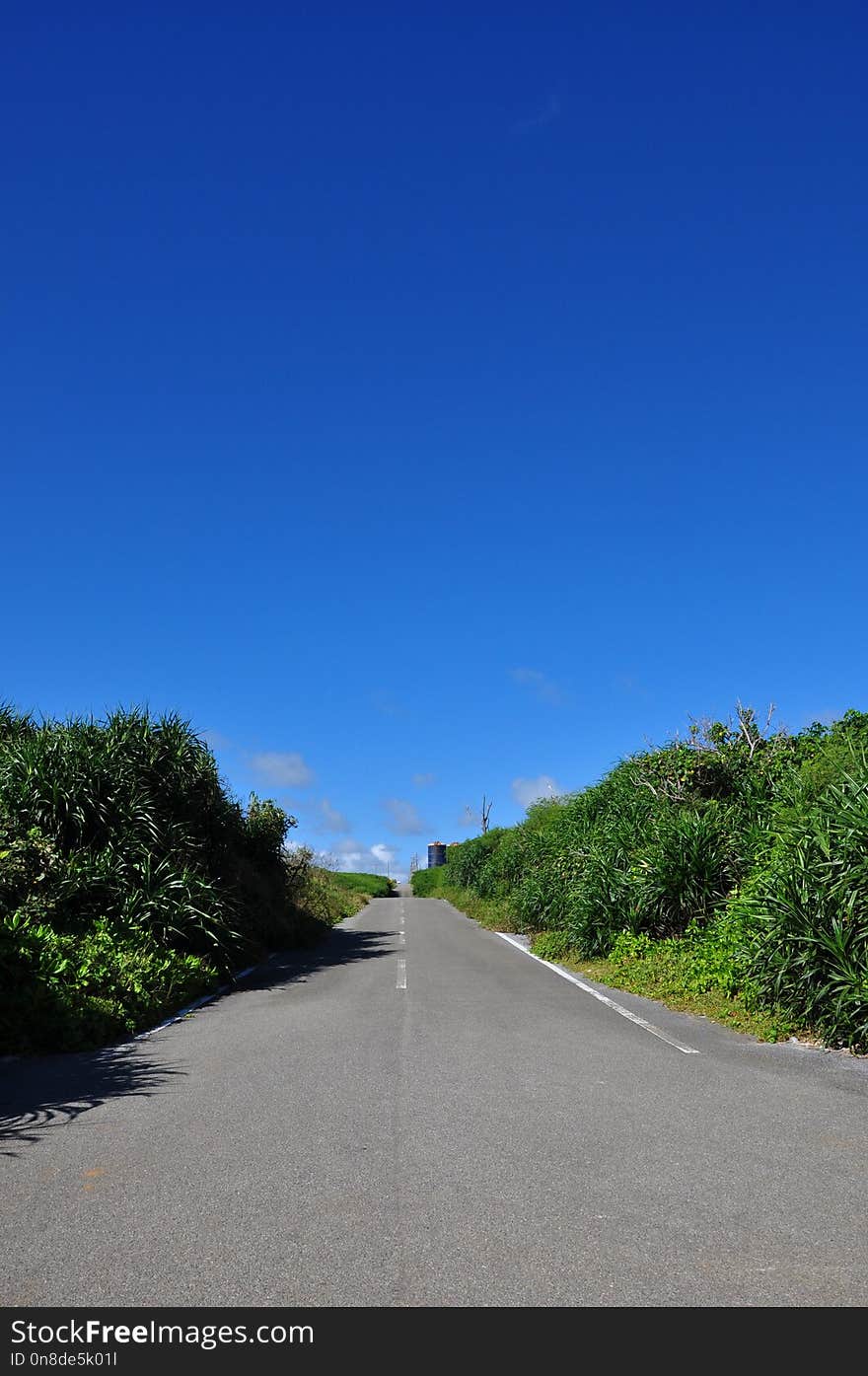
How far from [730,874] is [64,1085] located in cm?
1063

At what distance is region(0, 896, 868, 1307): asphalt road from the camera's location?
3887 millimetres

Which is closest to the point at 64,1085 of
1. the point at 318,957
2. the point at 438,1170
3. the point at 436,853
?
the point at 438,1170

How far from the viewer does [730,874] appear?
48.9 feet

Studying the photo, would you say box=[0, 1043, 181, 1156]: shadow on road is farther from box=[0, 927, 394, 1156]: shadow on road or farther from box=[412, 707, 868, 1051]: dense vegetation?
box=[412, 707, 868, 1051]: dense vegetation

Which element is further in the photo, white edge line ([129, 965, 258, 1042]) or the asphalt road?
white edge line ([129, 965, 258, 1042])

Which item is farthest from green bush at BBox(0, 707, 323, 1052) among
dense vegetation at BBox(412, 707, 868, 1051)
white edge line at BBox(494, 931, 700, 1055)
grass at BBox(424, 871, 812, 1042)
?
dense vegetation at BBox(412, 707, 868, 1051)

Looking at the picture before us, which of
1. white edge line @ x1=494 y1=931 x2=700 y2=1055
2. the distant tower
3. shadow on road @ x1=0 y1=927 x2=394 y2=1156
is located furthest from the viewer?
the distant tower

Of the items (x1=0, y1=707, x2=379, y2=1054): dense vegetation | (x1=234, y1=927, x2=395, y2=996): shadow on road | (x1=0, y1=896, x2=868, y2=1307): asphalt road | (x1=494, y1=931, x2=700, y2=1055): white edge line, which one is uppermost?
(x1=0, y1=707, x2=379, y2=1054): dense vegetation

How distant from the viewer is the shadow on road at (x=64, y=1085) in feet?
21.9

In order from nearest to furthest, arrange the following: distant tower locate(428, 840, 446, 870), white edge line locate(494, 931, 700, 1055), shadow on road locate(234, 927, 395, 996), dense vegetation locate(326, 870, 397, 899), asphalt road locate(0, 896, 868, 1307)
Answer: asphalt road locate(0, 896, 868, 1307), white edge line locate(494, 931, 700, 1055), shadow on road locate(234, 927, 395, 996), dense vegetation locate(326, 870, 397, 899), distant tower locate(428, 840, 446, 870)

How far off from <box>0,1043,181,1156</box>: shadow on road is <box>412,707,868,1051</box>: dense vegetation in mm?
6419

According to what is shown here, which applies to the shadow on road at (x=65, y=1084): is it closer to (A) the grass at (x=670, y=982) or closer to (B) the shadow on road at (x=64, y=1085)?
(B) the shadow on road at (x=64, y=1085)

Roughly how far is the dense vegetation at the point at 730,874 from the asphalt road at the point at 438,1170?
3.19 feet
